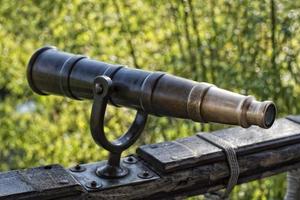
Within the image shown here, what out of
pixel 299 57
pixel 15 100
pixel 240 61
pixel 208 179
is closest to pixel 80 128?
pixel 15 100

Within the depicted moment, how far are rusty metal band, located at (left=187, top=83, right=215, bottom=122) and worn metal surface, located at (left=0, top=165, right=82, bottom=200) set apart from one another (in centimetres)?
29

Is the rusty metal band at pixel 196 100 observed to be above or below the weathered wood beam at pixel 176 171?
above

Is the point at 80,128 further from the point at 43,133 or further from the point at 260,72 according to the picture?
the point at 260,72

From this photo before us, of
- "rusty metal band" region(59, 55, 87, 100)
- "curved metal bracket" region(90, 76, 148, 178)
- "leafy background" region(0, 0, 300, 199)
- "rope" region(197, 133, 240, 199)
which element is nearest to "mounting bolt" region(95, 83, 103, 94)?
"curved metal bracket" region(90, 76, 148, 178)

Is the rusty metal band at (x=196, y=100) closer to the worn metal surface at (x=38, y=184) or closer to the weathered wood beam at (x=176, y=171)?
the weathered wood beam at (x=176, y=171)

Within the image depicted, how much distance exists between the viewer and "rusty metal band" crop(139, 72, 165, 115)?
4.78 ft

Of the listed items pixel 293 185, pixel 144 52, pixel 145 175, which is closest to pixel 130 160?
pixel 145 175

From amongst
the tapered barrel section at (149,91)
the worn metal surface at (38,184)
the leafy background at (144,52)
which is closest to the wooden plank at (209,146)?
the tapered barrel section at (149,91)

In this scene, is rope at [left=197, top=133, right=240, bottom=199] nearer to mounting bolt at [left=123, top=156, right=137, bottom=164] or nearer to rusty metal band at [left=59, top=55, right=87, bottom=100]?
mounting bolt at [left=123, top=156, right=137, bottom=164]

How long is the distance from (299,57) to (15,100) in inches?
69.0

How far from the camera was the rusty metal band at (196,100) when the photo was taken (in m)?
1.39

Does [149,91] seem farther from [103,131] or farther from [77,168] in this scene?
[77,168]

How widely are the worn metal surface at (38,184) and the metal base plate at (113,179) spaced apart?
1.6 inches

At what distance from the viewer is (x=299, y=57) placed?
3.17 m
